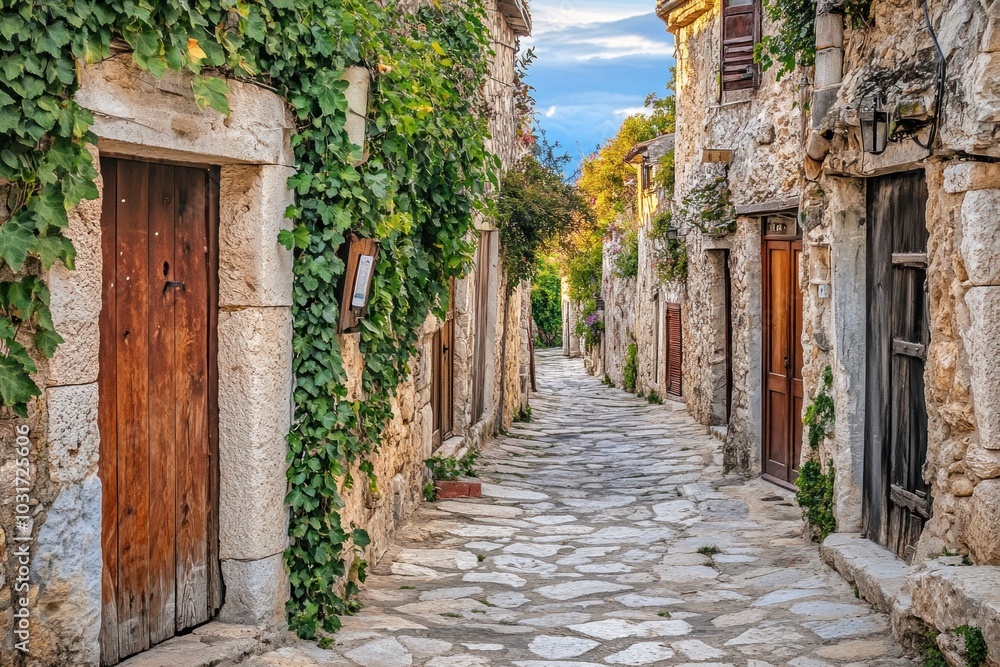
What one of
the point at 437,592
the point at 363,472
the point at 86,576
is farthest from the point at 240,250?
the point at 437,592

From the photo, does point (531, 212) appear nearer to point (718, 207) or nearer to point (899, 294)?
point (718, 207)

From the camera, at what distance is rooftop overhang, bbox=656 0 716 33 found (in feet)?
40.8

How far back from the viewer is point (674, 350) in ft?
49.3

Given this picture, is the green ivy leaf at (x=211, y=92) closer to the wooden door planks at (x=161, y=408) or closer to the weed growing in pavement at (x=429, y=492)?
the wooden door planks at (x=161, y=408)

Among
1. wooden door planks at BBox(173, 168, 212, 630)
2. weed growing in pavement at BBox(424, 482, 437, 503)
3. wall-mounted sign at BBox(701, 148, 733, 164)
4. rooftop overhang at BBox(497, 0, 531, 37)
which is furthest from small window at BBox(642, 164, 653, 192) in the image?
wooden door planks at BBox(173, 168, 212, 630)

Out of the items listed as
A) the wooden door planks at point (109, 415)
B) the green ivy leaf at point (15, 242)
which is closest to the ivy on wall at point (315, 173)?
the green ivy leaf at point (15, 242)

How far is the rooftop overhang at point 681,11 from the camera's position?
12445 millimetres

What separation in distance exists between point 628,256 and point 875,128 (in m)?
14.8

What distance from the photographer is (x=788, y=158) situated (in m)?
7.85

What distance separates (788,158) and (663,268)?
6462mm

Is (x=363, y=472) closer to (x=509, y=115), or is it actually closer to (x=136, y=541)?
(x=136, y=541)

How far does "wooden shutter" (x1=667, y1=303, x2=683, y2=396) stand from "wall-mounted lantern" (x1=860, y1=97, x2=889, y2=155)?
32.7ft

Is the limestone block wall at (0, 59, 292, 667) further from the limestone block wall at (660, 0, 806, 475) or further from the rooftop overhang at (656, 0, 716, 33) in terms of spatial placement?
the rooftop overhang at (656, 0, 716, 33)

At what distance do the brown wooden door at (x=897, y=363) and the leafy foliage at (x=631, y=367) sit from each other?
12890 mm
